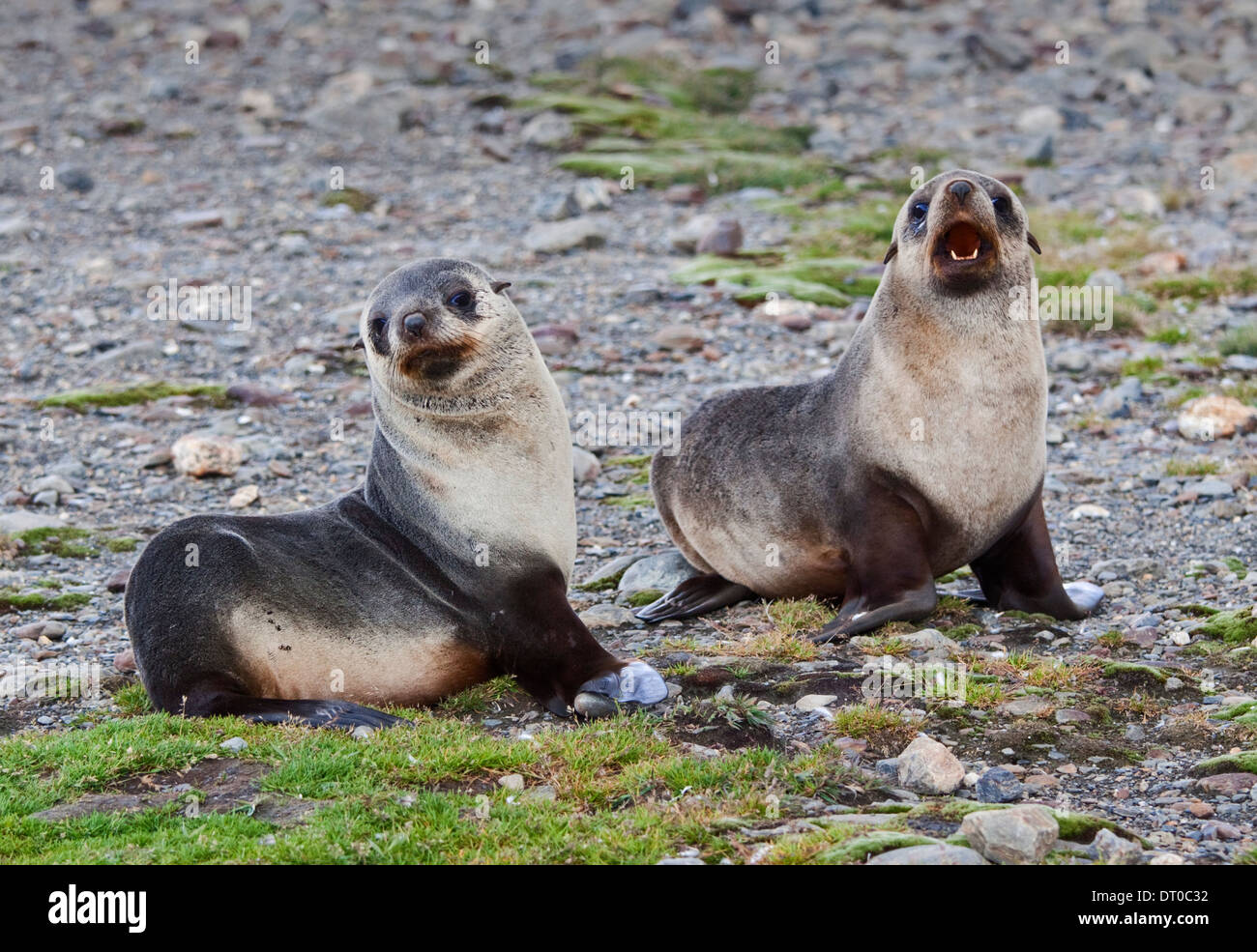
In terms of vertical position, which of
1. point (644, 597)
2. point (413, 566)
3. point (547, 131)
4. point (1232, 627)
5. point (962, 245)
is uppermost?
point (547, 131)

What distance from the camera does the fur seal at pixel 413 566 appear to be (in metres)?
6.16

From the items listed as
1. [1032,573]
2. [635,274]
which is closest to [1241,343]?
[635,274]

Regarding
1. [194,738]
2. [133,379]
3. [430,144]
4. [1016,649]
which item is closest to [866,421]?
[1016,649]

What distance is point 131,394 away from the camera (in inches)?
452

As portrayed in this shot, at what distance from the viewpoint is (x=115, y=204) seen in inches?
650

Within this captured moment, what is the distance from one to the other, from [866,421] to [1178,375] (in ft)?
16.5

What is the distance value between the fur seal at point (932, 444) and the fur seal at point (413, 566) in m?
1.30

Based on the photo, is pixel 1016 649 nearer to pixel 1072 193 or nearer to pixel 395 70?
pixel 1072 193

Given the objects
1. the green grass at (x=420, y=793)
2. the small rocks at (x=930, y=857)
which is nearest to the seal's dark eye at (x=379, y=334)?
the green grass at (x=420, y=793)

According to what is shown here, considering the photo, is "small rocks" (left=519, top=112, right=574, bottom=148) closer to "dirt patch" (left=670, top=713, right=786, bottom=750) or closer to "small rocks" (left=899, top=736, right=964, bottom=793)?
"dirt patch" (left=670, top=713, right=786, bottom=750)

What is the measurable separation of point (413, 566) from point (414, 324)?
99 cm

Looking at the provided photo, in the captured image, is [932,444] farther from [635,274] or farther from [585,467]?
[635,274]

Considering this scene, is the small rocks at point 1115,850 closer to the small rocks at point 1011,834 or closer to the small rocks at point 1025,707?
the small rocks at point 1011,834

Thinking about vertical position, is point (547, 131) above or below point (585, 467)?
above
